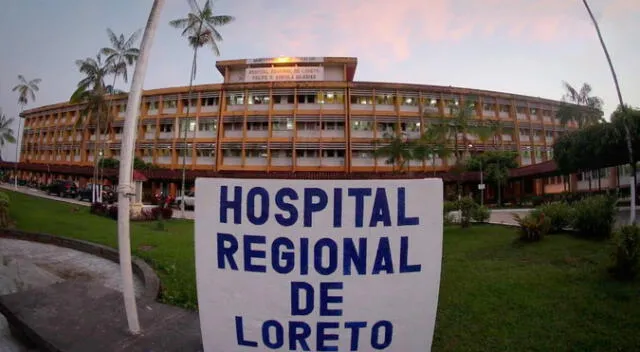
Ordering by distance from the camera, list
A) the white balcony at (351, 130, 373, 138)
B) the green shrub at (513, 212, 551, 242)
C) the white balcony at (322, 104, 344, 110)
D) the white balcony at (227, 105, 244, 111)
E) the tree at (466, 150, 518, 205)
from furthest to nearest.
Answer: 1. the white balcony at (227, 105, 244, 111)
2. the white balcony at (322, 104, 344, 110)
3. the white balcony at (351, 130, 373, 138)
4. the tree at (466, 150, 518, 205)
5. the green shrub at (513, 212, 551, 242)

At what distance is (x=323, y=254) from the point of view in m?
1.71

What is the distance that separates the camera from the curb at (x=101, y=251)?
4.74 m

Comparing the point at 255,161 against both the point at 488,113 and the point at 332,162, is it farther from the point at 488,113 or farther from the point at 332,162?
the point at 488,113

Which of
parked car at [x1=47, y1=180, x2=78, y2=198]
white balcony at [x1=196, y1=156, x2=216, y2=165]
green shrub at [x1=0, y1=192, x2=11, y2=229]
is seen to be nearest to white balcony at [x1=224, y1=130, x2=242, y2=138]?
white balcony at [x1=196, y1=156, x2=216, y2=165]

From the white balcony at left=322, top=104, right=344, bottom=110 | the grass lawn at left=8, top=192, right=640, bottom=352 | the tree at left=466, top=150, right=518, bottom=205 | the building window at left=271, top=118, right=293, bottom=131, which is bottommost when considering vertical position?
the grass lawn at left=8, top=192, right=640, bottom=352

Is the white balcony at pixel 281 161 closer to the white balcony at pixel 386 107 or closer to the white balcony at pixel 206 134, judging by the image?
the white balcony at pixel 206 134

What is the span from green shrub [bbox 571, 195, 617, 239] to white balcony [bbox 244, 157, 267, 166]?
2788 centimetres

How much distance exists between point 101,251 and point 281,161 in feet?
84.4

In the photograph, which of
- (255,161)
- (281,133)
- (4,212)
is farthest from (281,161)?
(4,212)

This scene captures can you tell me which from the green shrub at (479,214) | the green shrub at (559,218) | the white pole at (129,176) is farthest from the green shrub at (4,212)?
the green shrub at (559,218)

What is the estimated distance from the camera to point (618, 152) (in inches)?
728

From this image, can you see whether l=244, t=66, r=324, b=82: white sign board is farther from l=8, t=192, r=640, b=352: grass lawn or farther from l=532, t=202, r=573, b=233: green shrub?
l=8, t=192, r=640, b=352: grass lawn

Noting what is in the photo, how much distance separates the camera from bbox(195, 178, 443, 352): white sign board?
1.70m

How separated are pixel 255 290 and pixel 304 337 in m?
0.37
